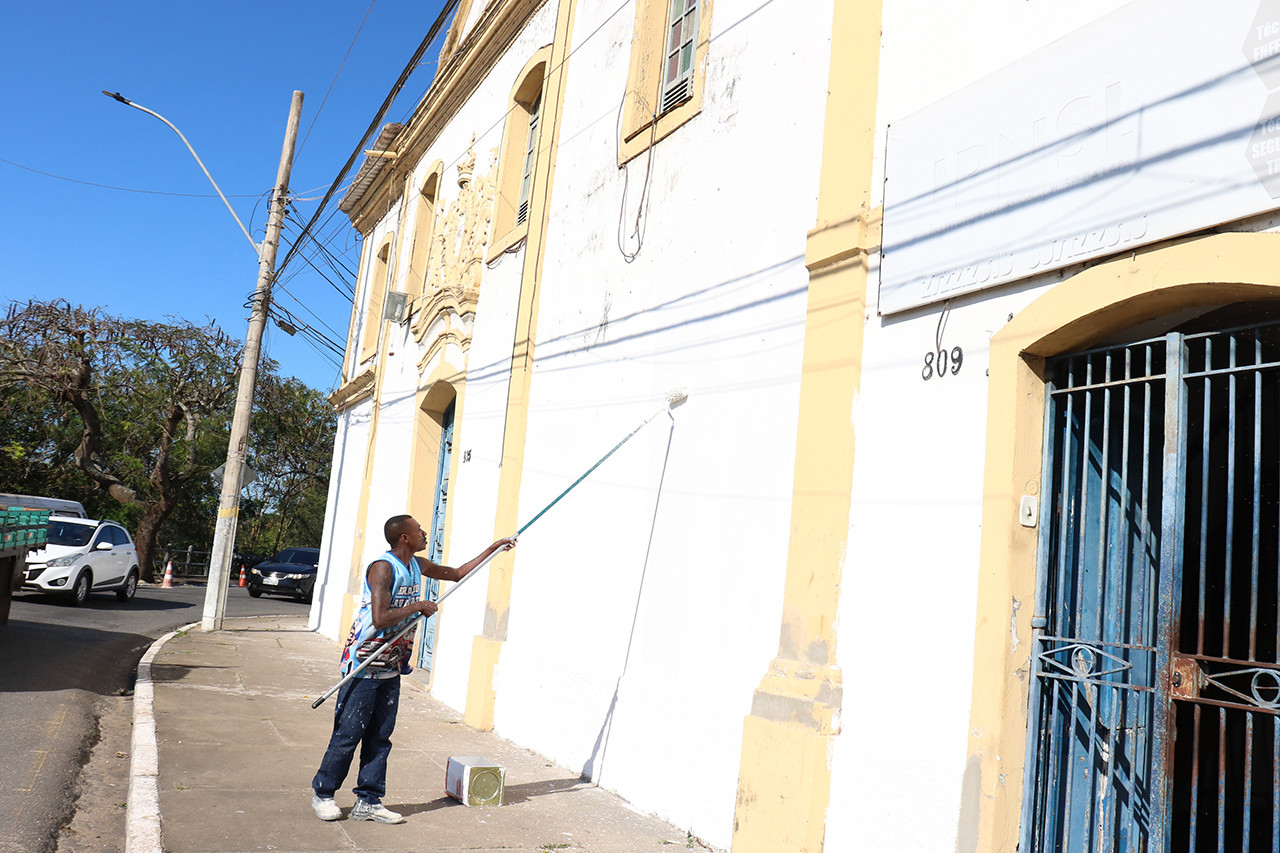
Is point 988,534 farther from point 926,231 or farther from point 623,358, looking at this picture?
point 623,358

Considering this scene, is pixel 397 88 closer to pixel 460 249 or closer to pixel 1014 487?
pixel 460 249

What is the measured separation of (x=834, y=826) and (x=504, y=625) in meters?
4.60

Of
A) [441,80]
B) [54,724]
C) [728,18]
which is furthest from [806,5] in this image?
[441,80]

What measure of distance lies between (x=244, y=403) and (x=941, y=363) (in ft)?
46.8

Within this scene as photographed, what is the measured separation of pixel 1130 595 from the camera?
4.12 metres

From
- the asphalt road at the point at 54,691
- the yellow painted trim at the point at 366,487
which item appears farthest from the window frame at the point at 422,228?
the asphalt road at the point at 54,691

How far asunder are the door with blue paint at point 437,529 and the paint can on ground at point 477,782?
17.8 feet

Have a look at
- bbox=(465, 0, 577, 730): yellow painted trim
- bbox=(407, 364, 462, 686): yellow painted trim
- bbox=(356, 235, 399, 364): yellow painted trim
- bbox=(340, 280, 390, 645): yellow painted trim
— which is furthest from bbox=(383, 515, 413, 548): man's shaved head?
bbox=(356, 235, 399, 364): yellow painted trim

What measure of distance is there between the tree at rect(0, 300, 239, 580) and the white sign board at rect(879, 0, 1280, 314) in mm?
24668

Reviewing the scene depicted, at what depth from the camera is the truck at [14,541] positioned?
11000mm

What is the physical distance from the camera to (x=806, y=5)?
616cm

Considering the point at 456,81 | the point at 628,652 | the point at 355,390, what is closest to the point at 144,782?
the point at 628,652

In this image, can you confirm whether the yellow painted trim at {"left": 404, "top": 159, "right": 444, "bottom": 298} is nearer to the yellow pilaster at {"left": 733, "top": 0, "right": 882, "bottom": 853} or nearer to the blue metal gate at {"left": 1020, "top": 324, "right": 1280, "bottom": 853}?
the yellow pilaster at {"left": 733, "top": 0, "right": 882, "bottom": 853}

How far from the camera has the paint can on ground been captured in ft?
19.4
